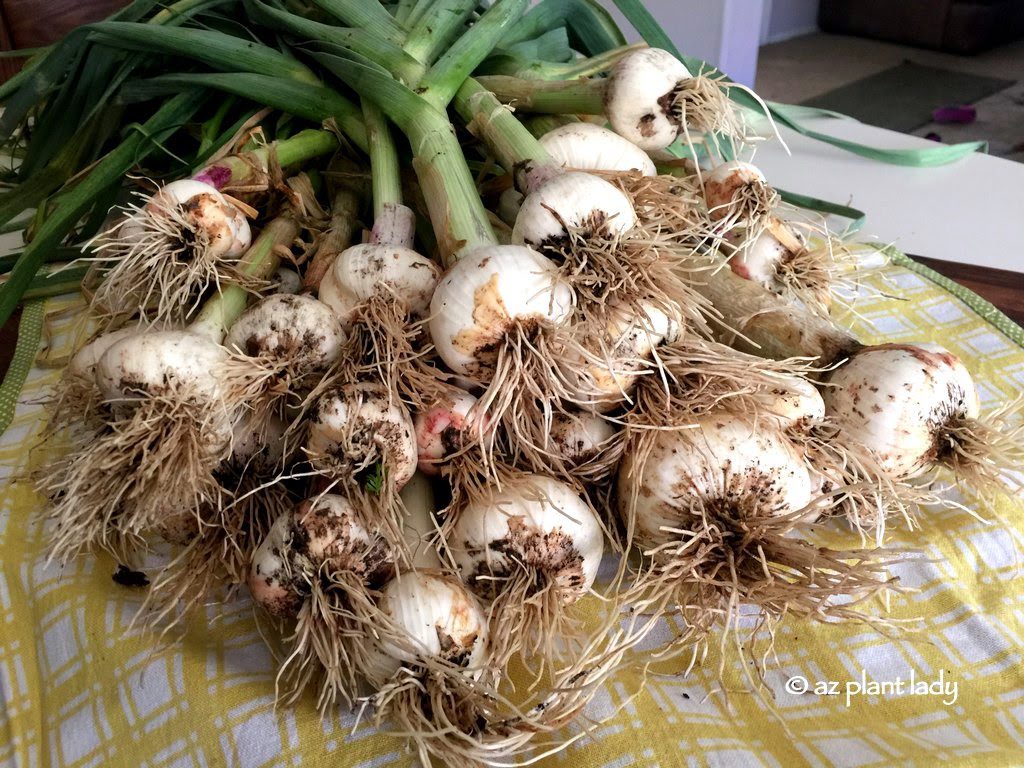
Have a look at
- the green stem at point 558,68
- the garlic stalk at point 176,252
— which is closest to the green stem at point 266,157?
the garlic stalk at point 176,252

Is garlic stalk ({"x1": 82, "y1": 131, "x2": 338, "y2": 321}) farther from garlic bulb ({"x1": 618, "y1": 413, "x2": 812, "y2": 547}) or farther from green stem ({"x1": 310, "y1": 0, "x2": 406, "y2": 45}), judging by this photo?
garlic bulb ({"x1": 618, "y1": 413, "x2": 812, "y2": 547})

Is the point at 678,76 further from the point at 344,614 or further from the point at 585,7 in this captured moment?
the point at 344,614

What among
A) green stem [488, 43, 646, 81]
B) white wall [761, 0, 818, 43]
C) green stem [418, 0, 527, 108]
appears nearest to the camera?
green stem [418, 0, 527, 108]

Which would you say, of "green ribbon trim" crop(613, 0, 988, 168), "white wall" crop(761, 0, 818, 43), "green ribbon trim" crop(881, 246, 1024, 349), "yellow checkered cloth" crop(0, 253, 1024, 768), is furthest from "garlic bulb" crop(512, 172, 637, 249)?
"white wall" crop(761, 0, 818, 43)

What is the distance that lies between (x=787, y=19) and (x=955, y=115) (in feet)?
6.34

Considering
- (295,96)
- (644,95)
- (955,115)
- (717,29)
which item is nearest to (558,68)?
(644,95)

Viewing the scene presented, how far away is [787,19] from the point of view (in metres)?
5.32

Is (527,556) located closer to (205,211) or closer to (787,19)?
(205,211)

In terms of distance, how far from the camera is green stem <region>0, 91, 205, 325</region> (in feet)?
3.04

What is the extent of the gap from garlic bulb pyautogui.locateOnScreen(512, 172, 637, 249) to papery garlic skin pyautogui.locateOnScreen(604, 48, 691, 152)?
0.72 ft

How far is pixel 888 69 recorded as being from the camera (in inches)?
181

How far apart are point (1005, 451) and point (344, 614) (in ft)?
2.00

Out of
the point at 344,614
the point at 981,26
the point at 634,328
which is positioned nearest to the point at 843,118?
the point at 634,328

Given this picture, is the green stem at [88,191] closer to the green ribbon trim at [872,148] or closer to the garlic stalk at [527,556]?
the garlic stalk at [527,556]
